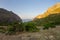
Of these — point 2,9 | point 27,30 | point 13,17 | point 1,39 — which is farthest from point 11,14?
point 1,39

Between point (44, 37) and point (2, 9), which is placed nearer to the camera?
point (44, 37)

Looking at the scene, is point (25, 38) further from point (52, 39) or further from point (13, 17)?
point (13, 17)

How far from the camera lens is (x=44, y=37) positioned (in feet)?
23.2

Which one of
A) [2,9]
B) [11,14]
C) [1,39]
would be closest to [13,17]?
[11,14]

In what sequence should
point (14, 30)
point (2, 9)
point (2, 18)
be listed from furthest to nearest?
1. point (2, 9)
2. point (2, 18)
3. point (14, 30)

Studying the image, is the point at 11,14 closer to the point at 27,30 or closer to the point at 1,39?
the point at 27,30

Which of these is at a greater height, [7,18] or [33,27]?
[7,18]

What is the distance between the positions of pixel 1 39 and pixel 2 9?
5.63 metres

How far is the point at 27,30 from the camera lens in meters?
9.45

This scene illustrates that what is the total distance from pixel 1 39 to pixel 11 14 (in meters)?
4.54

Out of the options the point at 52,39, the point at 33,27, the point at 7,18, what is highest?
the point at 7,18

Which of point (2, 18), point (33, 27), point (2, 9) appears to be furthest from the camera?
point (2, 9)

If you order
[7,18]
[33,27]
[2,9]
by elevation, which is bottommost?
Result: [33,27]

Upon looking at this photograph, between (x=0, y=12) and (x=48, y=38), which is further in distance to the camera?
(x=0, y=12)
